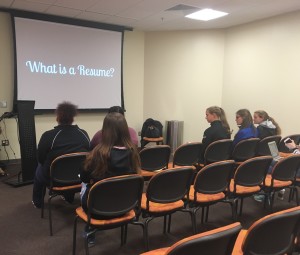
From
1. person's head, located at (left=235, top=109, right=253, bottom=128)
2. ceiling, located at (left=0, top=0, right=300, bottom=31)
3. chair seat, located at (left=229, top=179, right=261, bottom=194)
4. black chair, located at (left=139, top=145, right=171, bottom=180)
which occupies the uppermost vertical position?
ceiling, located at (left=0, top=0, right=300, bottom=31)

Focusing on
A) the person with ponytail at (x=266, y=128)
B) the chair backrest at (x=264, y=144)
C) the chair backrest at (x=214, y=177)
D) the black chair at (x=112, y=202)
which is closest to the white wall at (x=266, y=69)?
the person with ponytail at (x=266, y=128)

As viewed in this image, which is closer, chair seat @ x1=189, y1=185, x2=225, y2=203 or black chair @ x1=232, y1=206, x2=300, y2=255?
black chair @ x1=232, y1=206, x2=300, y2=255

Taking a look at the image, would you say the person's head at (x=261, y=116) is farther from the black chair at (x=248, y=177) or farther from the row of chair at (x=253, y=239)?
the row of chair at (x=253, y=239)

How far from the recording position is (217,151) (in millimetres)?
3914

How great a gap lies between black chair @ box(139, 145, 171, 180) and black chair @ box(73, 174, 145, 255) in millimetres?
1087

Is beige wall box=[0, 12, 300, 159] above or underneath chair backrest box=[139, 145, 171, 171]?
above

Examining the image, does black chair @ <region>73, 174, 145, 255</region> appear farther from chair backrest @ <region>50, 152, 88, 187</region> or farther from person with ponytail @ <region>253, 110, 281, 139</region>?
person with ponytail @ <region>253, 110, 281, 139</region>

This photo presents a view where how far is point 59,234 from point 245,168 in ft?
6.35

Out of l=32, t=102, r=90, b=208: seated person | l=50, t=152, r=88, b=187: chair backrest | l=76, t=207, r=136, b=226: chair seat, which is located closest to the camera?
l=76, t=207, r=136, b=226: chair seat

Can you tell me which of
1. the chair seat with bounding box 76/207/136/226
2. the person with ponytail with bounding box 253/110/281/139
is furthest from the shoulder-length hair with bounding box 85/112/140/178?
the person with ponytail with bounding box 253/110/281/139

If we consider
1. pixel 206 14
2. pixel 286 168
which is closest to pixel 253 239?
pixel 286 168

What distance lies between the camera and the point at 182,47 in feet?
23.1

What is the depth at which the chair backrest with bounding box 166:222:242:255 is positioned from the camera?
Result: 126cm

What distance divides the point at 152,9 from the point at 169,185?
151 inches
